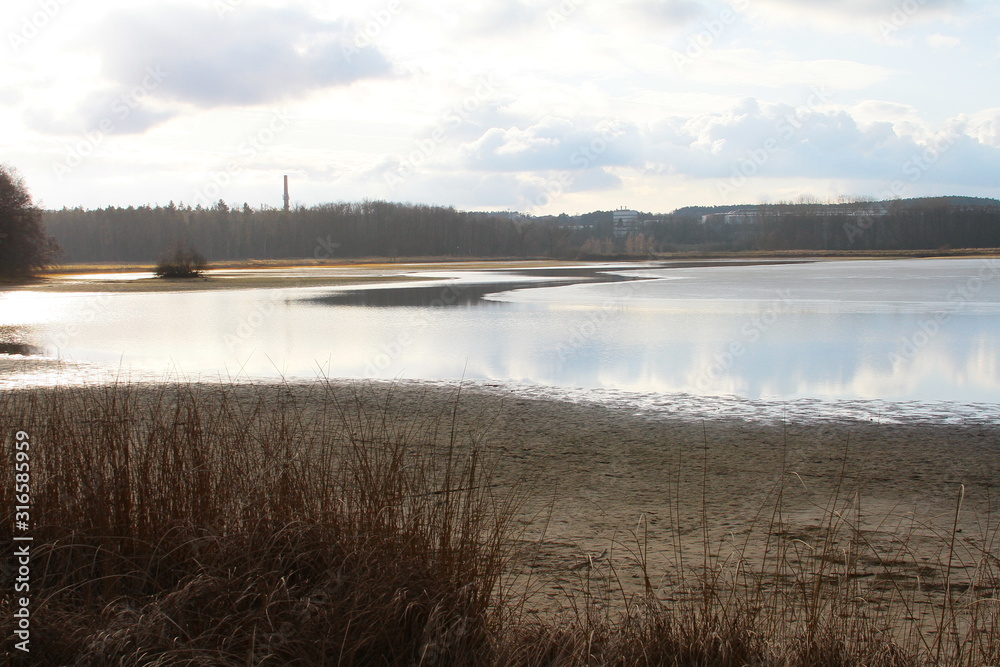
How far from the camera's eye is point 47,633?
3.75 metres

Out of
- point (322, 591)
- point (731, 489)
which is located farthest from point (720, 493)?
point (322, 591)

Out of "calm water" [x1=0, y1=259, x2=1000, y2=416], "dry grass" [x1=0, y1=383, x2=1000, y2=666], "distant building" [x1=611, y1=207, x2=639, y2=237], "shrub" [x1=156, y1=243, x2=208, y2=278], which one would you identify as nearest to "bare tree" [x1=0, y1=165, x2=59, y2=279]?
"shrub" [x1=156, y1=243, x2=208, y2=278]

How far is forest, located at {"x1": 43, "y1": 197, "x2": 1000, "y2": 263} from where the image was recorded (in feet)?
362

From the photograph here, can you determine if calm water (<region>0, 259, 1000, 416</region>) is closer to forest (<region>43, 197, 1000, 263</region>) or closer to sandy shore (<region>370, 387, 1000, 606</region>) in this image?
sandy shore (<region>370, 387, 1000, 606</region>)

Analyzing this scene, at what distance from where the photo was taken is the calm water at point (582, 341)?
1352cm

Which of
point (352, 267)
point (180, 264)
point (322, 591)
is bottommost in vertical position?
point (352, 267)

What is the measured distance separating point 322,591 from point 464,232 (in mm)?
120355

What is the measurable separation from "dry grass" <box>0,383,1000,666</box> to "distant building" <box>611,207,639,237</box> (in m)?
134

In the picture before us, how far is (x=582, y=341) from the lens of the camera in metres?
19.0

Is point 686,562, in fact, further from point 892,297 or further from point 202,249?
point 202,249

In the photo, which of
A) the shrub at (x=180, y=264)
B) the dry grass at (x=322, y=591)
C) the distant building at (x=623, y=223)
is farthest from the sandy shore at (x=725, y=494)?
the distant building at (x=623, y=223)

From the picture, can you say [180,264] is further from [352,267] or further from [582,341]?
[582,341]

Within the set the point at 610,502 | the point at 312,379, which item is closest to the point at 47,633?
the point at 610,502

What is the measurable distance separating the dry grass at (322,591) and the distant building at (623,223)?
13373 centimetres
